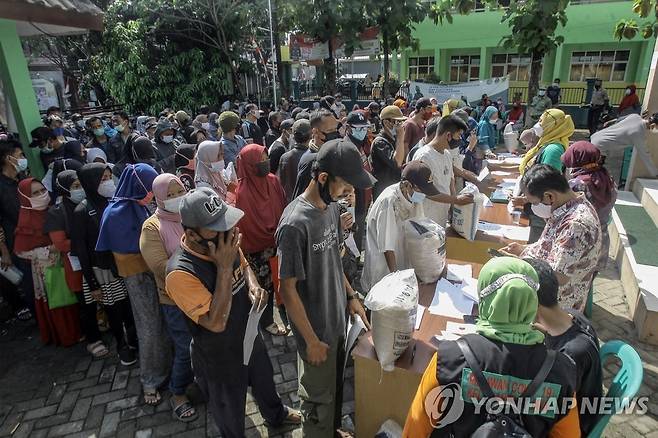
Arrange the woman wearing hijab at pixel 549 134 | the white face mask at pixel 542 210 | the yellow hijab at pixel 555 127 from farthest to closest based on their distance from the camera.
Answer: the yellow hijab at pixel 555 127, the woman wearing hijab at pixel 549 134, the white face mask at pixel 542 210

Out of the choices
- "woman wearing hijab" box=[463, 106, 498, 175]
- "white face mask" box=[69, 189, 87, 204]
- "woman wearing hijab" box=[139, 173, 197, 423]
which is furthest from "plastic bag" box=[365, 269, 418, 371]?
"woman wearing hijab" box=[463, 106, 498, 175]

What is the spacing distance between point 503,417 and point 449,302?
1.33 meters

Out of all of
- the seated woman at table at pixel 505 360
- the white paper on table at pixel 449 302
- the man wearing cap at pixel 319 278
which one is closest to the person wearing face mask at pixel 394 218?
the white paper on table at pixel 449 302

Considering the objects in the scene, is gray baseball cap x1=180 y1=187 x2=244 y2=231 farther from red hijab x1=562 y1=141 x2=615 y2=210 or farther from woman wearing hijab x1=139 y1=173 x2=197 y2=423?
red hijab x1=562 y1=141 x2=615 y2=210

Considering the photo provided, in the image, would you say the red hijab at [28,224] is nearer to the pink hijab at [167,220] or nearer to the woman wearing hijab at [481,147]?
the pink hijab at [167,220]

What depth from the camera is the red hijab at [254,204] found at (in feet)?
12.0

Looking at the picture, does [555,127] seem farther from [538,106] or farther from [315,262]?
[538,106]

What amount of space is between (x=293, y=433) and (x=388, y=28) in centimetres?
1460

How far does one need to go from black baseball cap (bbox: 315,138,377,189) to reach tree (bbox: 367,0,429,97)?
1394cm

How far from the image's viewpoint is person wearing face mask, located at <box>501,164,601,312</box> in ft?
8.46

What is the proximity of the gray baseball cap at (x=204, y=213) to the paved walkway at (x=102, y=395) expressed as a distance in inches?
69.3

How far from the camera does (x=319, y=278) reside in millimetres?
2326

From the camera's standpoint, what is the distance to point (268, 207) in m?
3.77

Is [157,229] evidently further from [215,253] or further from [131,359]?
[131,359]
